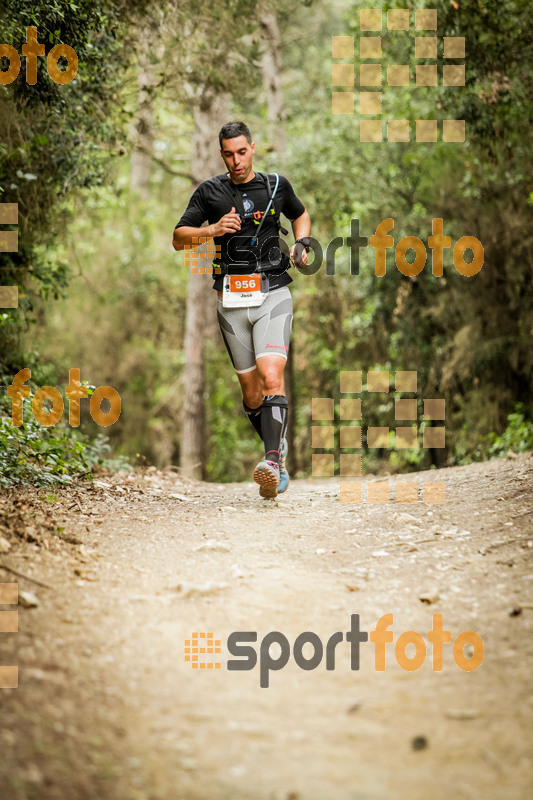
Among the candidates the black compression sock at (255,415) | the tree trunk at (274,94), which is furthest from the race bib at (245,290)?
the tree trunk at (274,94)

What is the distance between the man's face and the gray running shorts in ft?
2.76

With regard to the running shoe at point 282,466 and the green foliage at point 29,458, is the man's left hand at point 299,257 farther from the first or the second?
the green foliage at point 29,458

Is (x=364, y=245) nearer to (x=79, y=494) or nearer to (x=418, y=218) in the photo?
(x=418, y=218)

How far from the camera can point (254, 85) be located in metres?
11.2

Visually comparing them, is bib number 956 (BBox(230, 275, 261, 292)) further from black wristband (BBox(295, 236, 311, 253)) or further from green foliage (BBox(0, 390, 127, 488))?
green foliage (BBox(0, 390, 127, 488))

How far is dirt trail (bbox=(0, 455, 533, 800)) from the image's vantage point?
2023 mm

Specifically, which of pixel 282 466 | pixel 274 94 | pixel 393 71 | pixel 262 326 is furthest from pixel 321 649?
pixel 274 94

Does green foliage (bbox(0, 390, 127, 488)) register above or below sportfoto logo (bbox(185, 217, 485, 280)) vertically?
below

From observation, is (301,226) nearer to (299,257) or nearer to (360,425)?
(299,257)

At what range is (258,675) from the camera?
2635 mm

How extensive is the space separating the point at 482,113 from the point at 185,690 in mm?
8077

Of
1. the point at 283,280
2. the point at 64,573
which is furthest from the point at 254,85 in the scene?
the point at 64,573

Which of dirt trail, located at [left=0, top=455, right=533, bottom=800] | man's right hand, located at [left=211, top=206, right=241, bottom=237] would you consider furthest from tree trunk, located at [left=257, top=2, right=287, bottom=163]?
dirt trail, located at [left=0, top=455, right=533, bottom=800]

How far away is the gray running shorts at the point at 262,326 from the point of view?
525 cm
